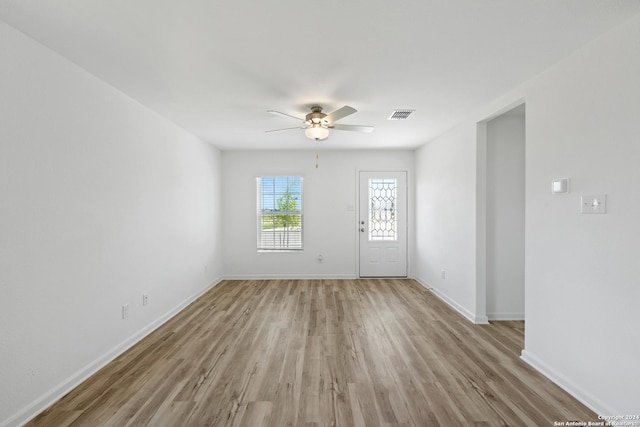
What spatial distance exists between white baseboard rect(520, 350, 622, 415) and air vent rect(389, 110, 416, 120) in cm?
271

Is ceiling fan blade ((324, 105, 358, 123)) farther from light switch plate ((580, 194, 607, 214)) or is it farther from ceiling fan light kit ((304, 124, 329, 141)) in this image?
light switch plate ((580, 194, 607, 214))

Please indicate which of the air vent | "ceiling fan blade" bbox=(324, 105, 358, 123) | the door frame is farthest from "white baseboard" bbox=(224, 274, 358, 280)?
"ceiling fan blade" bbox=(324, 105, 358, 123)

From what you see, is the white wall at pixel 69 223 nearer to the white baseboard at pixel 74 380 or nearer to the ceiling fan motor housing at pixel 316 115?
the white baseboard at pixel 74 380

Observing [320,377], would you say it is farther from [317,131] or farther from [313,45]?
[313,45]

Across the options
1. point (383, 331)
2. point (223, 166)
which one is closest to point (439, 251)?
point (383, 331)

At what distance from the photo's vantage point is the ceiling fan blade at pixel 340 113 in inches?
107

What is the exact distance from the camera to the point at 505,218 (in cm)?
358

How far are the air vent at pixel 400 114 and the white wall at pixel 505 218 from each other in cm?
101

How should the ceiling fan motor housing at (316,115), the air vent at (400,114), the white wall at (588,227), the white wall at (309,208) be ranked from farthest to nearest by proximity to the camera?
1. the white wall at (309,208)
2. the air vent at (400,114)
3. the ceiling fan motor housing at (316,115)
4. the white wall at (588,227)

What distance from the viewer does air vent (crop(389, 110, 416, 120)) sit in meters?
3.41

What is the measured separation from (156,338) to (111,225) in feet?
4.26

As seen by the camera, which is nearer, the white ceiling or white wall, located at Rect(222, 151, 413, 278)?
the white ceiling

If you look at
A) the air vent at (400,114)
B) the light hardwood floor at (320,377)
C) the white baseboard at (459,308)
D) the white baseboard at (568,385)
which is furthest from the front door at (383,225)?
the white baseboard at (568,385)

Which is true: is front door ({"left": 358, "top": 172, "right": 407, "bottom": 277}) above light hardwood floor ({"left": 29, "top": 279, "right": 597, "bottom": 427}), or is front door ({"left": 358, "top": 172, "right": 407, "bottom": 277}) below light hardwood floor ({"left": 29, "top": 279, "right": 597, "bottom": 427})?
above
